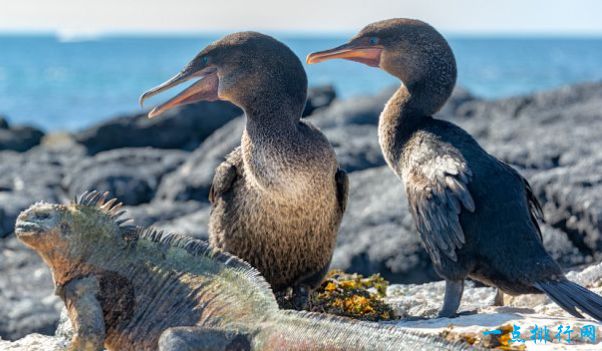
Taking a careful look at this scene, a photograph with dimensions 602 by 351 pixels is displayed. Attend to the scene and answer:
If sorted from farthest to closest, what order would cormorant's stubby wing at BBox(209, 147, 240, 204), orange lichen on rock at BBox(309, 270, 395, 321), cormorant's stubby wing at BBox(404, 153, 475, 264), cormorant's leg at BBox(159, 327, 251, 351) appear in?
cormorant's stubby wing at BBox(209, 147, 240, 204) < orange lichen on rock at BBox(309, 270, 395, 321) < cormorant's stubby wing at BBox(404, 153, 475, 264) < cormorant's leg at BBox(159, 327, 251, 351)

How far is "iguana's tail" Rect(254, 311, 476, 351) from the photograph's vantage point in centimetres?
366

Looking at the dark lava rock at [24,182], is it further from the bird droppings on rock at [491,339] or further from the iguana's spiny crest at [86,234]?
the bird droppings on rock at [491,339]

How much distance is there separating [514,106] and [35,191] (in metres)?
10.2

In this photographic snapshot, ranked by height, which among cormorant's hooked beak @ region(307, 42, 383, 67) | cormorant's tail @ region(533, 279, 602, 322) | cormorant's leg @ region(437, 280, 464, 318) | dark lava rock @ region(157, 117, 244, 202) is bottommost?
dark lava rock @ region(157, 117, 244, 202)

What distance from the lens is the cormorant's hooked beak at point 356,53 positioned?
650cm

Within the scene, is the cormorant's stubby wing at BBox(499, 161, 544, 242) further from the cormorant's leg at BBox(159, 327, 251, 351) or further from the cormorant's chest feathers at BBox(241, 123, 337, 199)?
the cormorant's leg at BBox(159, 327, 251, 351)

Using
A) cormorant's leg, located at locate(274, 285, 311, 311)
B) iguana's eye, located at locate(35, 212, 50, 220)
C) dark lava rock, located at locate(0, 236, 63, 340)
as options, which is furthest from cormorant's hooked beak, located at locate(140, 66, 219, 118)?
dark lava rock, located at locate(0, 236, 63, 340)

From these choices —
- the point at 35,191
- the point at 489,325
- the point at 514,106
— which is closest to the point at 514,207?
the point at 489,325

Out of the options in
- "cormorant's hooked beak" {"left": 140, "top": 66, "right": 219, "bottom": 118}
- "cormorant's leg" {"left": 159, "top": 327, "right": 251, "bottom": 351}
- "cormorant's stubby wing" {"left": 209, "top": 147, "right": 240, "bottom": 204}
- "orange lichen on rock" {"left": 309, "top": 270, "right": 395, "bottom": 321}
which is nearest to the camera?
"cormorant's leg" {"left": 159, "top": 327, "right": 251, "bottom": 351}

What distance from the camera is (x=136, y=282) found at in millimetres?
4652

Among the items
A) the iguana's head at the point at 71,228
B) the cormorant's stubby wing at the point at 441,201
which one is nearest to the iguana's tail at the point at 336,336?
the iguana's head at the point at 71,228

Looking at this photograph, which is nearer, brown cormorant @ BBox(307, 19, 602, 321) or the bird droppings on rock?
the bird droppings on rock

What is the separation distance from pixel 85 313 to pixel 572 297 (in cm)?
271

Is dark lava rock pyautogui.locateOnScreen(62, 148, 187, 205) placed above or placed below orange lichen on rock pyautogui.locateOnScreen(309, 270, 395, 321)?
below
